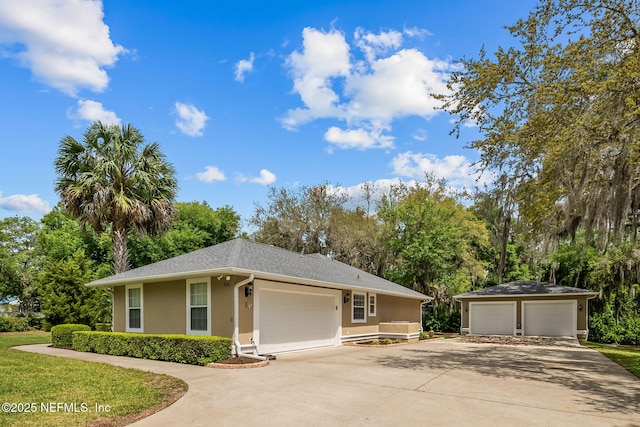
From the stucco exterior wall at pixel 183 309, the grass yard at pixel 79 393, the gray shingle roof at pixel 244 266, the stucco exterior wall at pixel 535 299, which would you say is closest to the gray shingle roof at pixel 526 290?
the stucco exterior wall at pixel 535 299

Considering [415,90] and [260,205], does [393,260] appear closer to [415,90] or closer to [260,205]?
[260,205]

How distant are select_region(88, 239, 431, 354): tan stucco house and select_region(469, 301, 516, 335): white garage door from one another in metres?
9.49

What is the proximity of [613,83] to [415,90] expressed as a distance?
4.71 meters

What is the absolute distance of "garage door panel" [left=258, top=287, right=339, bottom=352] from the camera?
495 inches

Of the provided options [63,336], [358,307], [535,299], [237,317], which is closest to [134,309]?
[63,336]

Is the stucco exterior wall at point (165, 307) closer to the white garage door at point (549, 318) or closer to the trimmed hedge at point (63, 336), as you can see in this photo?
the trimmed hedge at point (63, 336)

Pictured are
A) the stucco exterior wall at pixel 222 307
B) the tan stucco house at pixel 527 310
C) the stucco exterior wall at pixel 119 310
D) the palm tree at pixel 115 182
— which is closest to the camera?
the stucco exterior wall at pixel 222 307

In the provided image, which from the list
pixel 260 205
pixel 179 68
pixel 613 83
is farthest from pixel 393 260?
pixel 613 83

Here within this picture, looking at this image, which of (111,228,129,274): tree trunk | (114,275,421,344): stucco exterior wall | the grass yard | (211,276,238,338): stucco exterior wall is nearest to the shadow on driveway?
(114,275,421,344): stucco exterior wall

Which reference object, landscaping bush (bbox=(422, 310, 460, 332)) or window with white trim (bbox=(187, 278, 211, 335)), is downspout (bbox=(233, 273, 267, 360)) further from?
landscaping bush (bbox=(422, 310, 460, 332))

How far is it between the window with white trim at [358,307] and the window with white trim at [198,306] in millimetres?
6655

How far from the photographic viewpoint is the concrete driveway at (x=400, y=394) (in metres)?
5.64

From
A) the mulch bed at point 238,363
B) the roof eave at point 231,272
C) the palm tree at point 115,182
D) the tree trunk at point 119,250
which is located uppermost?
the palm tree at point 115,182

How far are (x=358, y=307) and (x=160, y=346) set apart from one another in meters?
8.45
